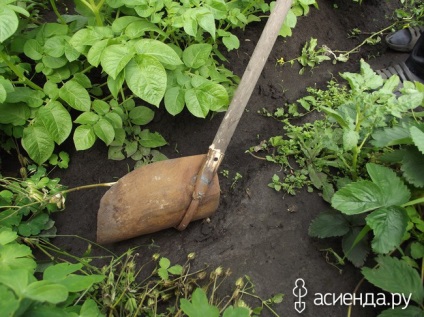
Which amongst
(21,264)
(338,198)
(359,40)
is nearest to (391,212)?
(338,198)

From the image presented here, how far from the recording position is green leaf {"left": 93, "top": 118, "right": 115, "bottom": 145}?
6.08 ft

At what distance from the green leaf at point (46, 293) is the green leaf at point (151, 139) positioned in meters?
1.16

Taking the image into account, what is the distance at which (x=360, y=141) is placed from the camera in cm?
190

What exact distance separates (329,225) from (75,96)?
132 centimetres

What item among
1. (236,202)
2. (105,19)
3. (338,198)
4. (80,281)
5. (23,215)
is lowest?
(23,215)

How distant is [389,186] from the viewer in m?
1.59

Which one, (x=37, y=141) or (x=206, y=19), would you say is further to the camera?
(x=37, y=141)

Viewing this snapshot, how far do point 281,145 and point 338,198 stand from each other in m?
0.65

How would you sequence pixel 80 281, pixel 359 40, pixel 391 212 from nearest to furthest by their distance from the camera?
pixel 80 281
pixel 391 212
pixel 359 40

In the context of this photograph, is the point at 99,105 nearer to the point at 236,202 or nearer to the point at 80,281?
the point at 236,202

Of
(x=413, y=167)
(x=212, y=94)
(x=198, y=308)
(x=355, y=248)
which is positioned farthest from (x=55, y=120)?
(x=413, y=167)

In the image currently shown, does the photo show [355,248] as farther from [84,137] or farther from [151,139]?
[84,137]

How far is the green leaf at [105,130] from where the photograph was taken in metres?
1.85

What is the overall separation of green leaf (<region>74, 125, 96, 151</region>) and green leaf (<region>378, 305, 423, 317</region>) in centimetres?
142
